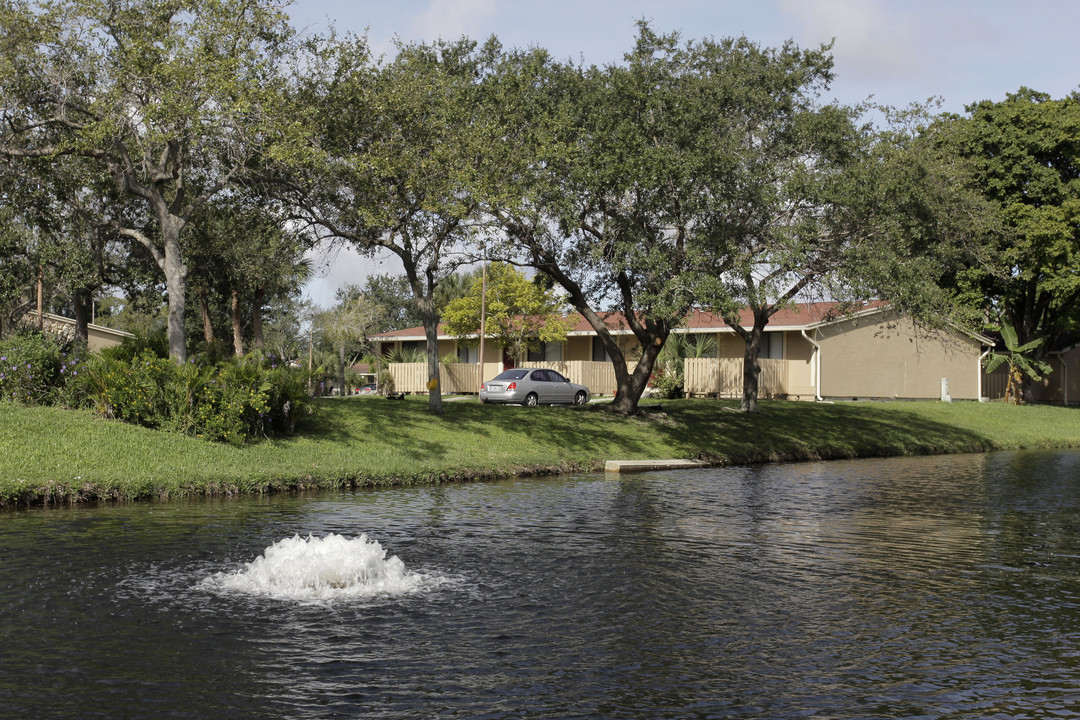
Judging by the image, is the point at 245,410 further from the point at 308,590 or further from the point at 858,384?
the point at 858,384

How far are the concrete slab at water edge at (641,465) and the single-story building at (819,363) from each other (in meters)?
21.9

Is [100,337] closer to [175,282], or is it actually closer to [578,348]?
[578,348]

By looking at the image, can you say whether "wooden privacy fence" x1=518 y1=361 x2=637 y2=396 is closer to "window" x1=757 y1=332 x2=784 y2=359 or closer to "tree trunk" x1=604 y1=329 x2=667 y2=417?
"window" x1=757 y1=332 x2=784 y2=359

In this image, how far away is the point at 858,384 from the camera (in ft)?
177

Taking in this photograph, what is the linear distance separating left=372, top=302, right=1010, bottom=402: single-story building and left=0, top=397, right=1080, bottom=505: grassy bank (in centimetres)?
745

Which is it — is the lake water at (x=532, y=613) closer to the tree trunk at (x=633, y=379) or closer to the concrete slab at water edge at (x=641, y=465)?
the concrete slab at water edge at (x=641, y=465)

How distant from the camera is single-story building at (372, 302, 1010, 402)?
50906 mm

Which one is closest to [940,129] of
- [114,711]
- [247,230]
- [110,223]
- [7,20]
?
[247,230]

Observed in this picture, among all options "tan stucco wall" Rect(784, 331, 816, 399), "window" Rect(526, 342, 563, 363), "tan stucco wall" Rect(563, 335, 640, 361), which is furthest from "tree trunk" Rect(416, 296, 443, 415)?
"window" Rect(526, 342, 563, 363)

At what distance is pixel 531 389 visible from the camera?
4338cm

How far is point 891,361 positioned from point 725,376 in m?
11.2

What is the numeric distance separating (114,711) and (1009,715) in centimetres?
688

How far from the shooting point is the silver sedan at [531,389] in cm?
4284

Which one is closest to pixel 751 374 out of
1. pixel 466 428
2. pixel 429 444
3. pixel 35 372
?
pixel 466 428
